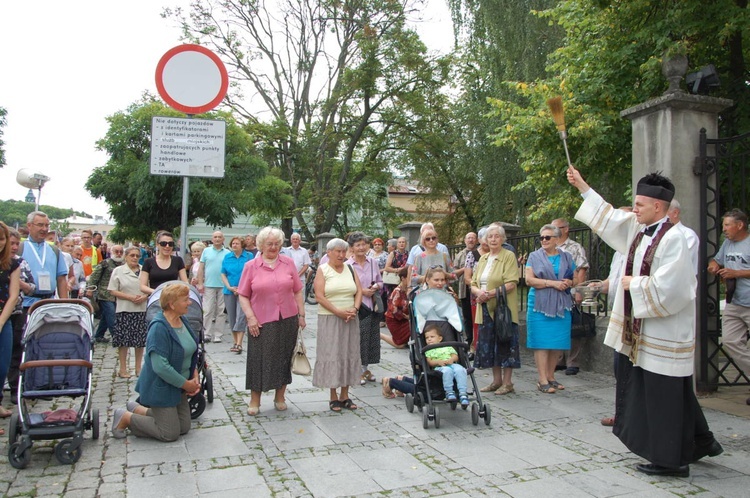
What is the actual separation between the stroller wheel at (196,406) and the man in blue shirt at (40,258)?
2.39m

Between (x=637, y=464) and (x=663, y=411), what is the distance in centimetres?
49

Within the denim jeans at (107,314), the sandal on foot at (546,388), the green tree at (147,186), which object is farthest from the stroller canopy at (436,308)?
the green tree at (147,186)

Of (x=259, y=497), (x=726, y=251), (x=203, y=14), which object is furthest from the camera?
(x=203, y=14)

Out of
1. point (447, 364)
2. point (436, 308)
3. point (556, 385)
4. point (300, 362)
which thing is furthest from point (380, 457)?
point (556, 385)

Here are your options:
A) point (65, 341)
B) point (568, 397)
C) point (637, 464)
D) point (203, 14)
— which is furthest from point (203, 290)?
point (203, 14)

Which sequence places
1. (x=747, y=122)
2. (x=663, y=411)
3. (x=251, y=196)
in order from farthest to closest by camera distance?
1. (x=251, y=196)
2. (x=747, y=122)
3. (x=663, y=411)

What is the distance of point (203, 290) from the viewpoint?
1114 cm

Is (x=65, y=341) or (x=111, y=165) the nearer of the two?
(x=65, y=341)

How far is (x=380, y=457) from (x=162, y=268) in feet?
14.0

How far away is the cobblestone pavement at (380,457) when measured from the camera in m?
4.24

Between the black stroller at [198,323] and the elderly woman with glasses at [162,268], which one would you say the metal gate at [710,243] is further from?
the elderly woman with glasses at [162,268]

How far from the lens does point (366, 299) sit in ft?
25.3

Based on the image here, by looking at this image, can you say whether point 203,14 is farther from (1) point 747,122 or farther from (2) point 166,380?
(2) point 166,380

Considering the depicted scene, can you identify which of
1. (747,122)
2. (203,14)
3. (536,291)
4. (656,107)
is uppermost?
(203,14)
